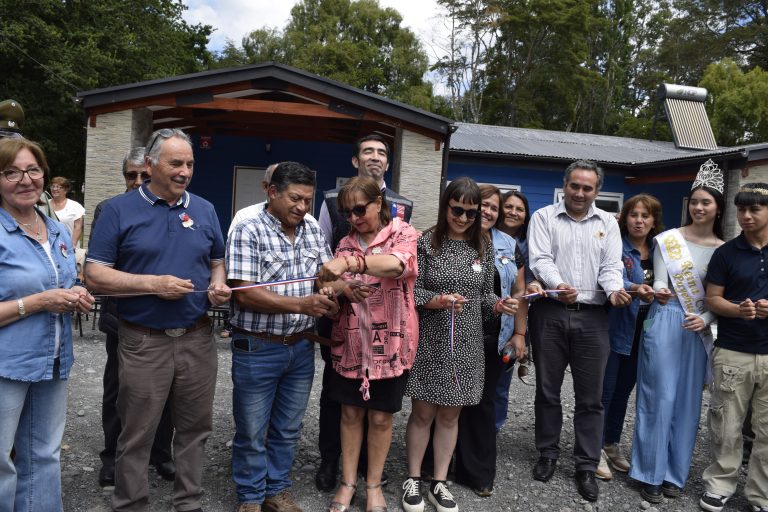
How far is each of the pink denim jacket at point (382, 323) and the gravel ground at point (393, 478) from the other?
37.5 inches

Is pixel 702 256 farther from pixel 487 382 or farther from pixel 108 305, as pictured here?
pixel 108 305

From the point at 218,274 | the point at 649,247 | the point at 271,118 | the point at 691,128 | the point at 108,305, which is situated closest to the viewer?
the point at 218,274

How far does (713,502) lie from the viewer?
12.6ft

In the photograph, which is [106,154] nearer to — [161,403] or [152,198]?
[152,198]

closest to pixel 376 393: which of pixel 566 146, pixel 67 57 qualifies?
pixel 566 146

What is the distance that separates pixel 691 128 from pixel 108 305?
17259 mm

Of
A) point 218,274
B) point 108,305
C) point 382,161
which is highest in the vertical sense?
point 382,161

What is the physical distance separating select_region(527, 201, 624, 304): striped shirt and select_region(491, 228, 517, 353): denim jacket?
150 mm

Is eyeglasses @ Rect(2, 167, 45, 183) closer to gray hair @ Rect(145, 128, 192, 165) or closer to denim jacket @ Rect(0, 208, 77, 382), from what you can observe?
denim jacket @ Rect(0, 208, 77, 382)

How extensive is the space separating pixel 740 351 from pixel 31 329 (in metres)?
4.04

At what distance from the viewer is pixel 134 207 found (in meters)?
2.91

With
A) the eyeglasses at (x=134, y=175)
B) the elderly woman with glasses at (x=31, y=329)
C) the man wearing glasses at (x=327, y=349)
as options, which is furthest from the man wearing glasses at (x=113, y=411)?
the man wearing glasses at (x=327, y=349)

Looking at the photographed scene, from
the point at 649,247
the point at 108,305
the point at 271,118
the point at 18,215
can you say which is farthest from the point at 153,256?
the point at 271,118

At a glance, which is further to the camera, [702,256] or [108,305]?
[702,256]
